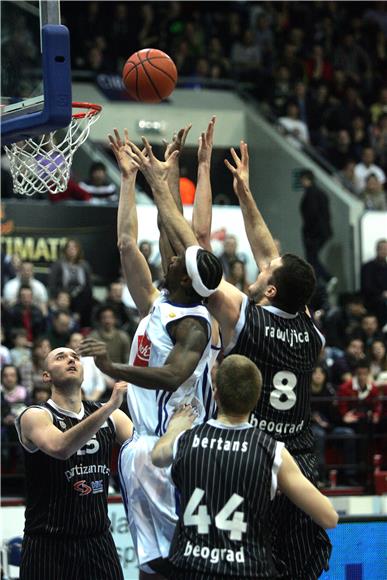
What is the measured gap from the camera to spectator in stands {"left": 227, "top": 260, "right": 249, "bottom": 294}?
15703 millimetres

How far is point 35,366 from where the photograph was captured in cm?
1342

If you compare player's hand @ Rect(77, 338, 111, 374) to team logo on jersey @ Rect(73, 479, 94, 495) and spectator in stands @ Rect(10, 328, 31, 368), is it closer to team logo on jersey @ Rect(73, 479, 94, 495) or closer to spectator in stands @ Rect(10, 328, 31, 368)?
team logo on jersey @ Rect(73, 479, 94, 495)

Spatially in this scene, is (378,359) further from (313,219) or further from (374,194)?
(374,194)

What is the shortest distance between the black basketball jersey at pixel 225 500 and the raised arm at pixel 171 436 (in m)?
0.11

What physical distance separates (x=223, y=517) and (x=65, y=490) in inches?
68.4

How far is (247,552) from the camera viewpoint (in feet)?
17.4

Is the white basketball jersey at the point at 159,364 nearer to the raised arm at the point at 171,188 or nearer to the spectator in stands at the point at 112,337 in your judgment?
the raised arm at the point at 171,188

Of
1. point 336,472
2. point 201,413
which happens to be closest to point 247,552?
point 201,413

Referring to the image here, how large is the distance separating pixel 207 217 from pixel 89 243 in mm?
10178

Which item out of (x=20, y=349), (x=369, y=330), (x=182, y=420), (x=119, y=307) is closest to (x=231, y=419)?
(x=182, y=420)

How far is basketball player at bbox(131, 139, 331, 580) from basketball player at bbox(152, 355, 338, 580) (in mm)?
822

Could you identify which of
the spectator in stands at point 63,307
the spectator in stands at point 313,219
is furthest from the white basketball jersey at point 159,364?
the spectator in stands at point 313,219

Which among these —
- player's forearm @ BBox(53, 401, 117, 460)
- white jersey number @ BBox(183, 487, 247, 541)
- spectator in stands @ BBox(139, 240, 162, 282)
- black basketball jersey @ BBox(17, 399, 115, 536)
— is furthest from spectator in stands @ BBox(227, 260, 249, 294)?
white jersey number @ BBox(183, 487, 247, 541)

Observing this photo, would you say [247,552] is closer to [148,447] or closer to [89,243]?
[148,447]
